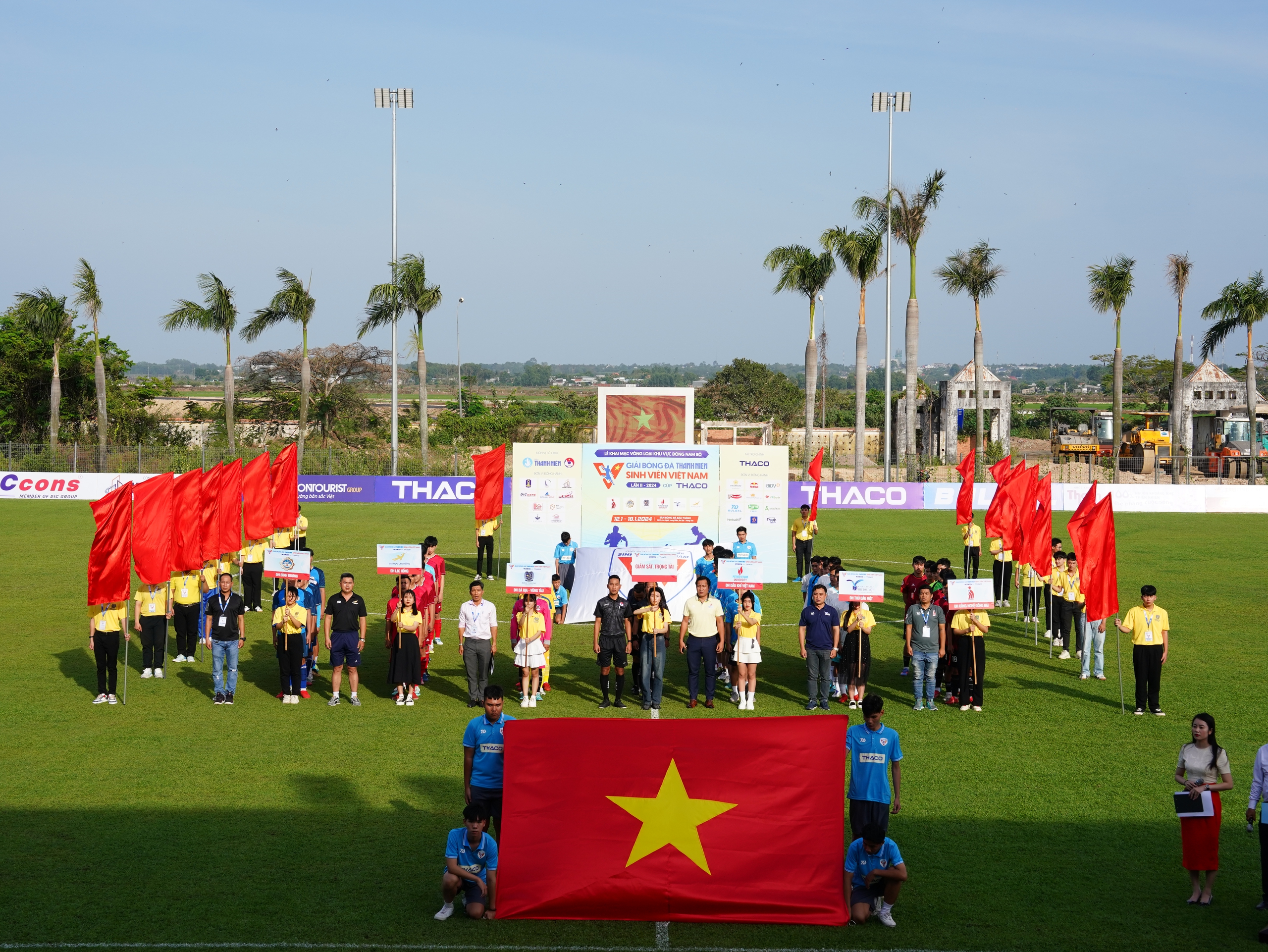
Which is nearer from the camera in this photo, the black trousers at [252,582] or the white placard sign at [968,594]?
the white placard sign at [968,594]

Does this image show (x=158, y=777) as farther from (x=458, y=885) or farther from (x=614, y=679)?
(x=614, y=679)

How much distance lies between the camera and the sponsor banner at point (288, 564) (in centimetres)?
1606

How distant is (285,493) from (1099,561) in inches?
558

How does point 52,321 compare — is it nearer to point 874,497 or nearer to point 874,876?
point 874,497

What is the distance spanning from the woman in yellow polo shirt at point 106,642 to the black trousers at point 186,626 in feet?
7.06

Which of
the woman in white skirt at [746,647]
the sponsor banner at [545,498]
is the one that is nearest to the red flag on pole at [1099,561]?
the woman in white skirt at [746,647]

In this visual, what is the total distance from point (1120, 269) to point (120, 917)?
58351 mm

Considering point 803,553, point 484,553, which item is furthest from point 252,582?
point 803,553

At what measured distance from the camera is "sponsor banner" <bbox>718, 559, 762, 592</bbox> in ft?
53.5

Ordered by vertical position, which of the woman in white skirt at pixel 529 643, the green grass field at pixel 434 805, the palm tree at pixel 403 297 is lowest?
the green grass field at pixel 434 805

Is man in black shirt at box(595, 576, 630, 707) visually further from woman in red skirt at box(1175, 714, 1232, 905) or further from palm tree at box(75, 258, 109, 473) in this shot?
palm tree at box(75, 258, 109, 473)

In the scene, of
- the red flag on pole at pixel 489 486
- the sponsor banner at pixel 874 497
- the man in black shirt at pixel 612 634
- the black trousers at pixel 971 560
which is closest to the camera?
the man in black shirt at pixel 612 634

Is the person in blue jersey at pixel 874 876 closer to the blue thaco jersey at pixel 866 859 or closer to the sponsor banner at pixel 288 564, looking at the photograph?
the blue thaco jersey at pixel 866 859

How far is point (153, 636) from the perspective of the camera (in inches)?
647
